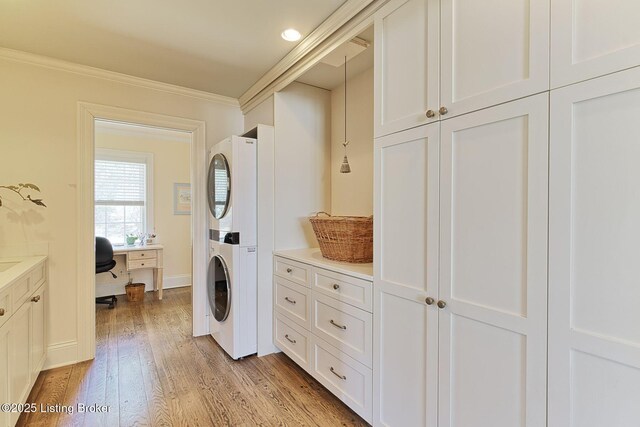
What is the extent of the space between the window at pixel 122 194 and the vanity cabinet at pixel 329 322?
3161 millimetres

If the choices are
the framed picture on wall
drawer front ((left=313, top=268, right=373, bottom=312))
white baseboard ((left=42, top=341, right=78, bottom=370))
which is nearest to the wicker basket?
drawer front ((left=313, top=268, right=373, bottom=312))

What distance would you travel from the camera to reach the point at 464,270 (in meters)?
1.22

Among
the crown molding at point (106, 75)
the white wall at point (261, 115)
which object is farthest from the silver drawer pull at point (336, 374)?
the crown molding at point (106, 75)

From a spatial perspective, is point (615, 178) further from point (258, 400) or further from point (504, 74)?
point (258, 400)

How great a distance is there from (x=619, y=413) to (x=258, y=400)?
1.79m

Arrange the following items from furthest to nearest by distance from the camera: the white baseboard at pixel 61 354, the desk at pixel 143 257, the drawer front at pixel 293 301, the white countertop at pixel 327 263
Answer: the desk at pixel 143 257
the white baseboard at pixel 61 354
the drawer front at pixel 293 301
the white countertop at pixel 327 263

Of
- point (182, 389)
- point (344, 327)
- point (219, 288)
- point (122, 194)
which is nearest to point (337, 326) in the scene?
point (344, 327)

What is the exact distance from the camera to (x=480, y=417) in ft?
3.85

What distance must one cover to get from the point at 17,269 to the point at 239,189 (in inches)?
55.7

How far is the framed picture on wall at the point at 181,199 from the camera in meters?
4.87

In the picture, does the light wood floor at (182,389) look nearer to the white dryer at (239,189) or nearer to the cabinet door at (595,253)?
the white dryer at (239,189)

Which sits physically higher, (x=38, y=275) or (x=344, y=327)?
(x=38, y=275)

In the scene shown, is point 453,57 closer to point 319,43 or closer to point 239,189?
point 319,43

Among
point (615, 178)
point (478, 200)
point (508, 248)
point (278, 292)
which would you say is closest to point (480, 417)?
point (508, 248)
